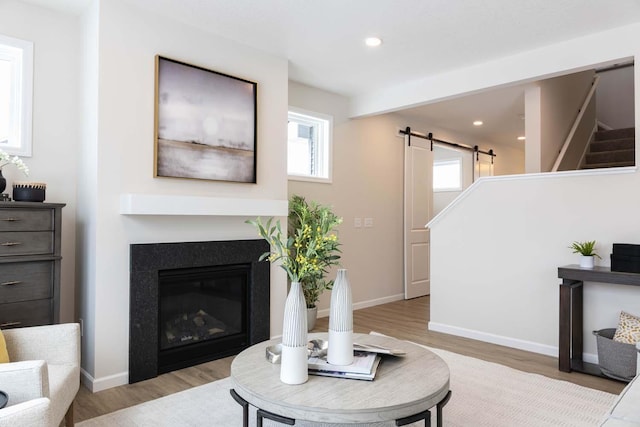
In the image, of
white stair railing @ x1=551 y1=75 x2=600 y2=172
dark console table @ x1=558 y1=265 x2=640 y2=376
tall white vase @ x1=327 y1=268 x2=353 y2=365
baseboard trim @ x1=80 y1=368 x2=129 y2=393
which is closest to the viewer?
tall white vase @ x1=327 y1=268 x2=353 y2=365

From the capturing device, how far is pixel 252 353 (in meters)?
2.23

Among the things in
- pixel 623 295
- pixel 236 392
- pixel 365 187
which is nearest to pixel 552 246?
pixel 623 295

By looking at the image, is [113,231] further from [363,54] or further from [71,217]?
[363,54]

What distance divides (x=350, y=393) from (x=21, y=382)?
1279 mm

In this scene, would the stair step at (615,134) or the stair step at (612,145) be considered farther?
the stair step at (615,134)

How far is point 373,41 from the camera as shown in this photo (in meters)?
3.61

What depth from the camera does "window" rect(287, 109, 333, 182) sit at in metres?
4.83

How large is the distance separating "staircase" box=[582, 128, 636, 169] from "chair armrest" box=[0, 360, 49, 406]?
645 cm

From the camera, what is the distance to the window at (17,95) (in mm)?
2963

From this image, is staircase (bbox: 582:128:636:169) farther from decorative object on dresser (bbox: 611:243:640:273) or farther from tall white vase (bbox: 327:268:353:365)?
tall white vase (bbox: 327:268:353:365)

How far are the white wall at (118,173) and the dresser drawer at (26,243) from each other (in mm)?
311

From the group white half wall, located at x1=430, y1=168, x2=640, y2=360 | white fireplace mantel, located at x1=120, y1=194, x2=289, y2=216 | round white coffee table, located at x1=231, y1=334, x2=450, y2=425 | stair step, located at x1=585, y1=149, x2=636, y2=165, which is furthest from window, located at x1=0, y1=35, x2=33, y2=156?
stair step, located at x1=585, y1=149, x2=636, y2=165

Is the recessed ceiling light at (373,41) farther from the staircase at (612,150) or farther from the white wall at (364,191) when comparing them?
the staircase at (612,150)

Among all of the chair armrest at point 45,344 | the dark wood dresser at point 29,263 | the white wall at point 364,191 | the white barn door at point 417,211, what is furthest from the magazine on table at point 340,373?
the white barn door at point 417,211
